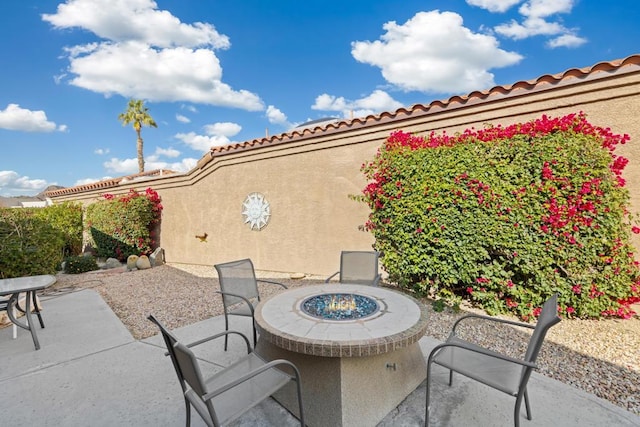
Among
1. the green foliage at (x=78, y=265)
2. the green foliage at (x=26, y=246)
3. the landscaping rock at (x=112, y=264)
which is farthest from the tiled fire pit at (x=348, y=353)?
the landscaping rock at (x=112, y=264)

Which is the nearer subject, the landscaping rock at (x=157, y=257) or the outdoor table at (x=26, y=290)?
the outdoor table at (x=26, y=290)

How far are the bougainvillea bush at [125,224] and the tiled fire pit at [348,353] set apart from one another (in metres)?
10.1

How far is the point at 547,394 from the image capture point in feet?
9.29

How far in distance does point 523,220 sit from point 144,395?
5.24 metres

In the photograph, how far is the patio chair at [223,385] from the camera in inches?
71.6

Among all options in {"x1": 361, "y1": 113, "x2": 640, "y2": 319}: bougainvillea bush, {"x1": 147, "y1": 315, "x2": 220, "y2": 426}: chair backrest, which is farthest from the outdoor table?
{"x1": 361, "y1": 113, "x2": 640, "y2": 319}: bougainvillea bush

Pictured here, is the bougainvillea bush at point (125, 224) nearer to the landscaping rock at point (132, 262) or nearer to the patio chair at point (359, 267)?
the landscaping rock at point (132, 262)

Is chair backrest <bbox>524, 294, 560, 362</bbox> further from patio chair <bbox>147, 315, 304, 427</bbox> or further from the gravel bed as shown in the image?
patio chair <bbox>147, 315, 304, 427</bbox>

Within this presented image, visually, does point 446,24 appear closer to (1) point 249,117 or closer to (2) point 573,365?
(2) point 573,365

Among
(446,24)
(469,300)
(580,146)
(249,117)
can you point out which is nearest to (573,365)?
(469,300)

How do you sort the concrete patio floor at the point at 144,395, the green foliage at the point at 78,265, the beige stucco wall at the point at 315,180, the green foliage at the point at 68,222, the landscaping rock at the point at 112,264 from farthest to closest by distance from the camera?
1. the green foliage at the point at 68,222
2. the landscaping rock at the point at 112,264
3. the green foliage at the point at 78,265
4. the beige stucco wall at the point at 315,180
5. the concrete patio floor at the point at 144,395

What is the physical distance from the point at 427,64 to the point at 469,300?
970 cm

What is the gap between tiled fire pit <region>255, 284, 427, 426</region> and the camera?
232 cm

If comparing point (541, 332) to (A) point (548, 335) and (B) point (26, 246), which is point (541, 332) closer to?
(A) point (548, 335)
